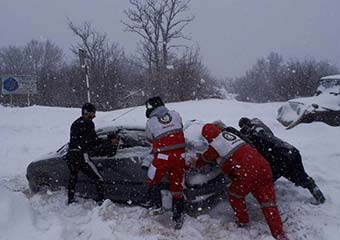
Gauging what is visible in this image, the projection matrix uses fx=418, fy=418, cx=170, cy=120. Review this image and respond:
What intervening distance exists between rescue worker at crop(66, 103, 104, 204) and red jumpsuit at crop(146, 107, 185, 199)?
1100 millimetres

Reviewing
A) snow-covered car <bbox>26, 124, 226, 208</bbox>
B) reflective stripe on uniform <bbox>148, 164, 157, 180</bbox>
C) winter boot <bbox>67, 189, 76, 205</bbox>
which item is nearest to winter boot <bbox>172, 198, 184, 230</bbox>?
snow-covered car <bbox>26, 124, 226, 208</bbox>

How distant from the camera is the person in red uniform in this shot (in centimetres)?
502

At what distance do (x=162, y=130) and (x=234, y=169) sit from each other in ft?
3.59

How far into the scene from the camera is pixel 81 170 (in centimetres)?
639

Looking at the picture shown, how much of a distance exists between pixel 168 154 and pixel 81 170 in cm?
163

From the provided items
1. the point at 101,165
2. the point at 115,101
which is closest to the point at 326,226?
the point at 101,165

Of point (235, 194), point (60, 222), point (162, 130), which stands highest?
point (162, 130)

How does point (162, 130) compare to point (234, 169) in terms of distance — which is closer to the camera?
point (234, 169)

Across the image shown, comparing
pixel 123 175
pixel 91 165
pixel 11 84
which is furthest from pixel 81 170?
pixel 11 84

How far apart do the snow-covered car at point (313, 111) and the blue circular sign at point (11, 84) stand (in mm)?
14225

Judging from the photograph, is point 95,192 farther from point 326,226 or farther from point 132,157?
point 326,226

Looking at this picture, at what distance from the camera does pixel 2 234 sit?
16.2 ft

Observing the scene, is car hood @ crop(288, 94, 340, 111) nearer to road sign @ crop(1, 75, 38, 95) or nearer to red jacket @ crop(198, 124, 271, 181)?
red jacket @ crop(198, 124, 271, 181)

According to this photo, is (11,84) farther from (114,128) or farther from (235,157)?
(235,157)
